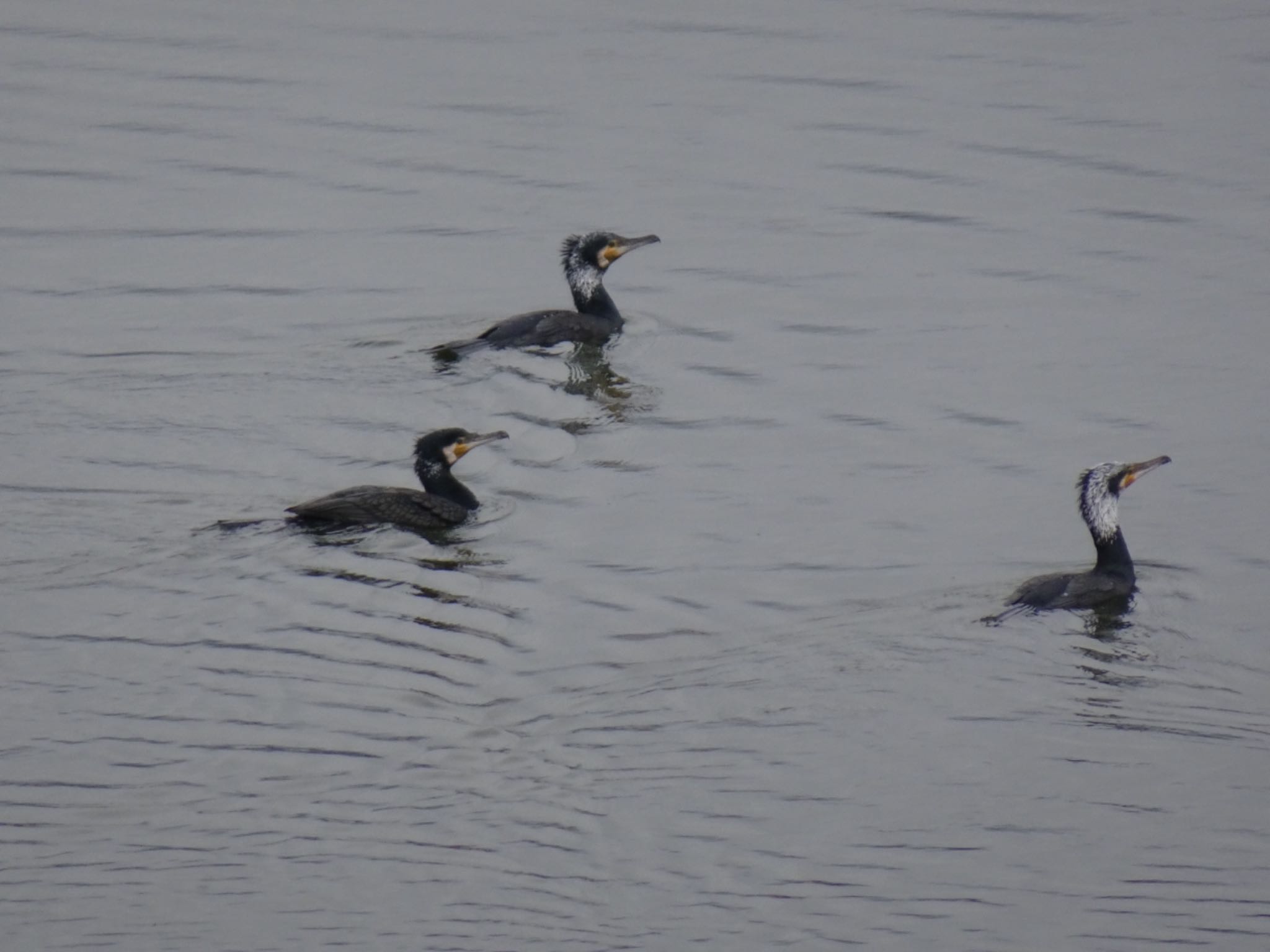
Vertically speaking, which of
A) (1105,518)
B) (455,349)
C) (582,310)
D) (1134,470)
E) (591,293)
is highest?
(591,293)

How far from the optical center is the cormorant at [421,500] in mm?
12391

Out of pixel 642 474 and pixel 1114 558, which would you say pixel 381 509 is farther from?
pixel 1114 558

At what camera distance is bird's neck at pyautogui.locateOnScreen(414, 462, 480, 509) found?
1316 cm

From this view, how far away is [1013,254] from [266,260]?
7060mm

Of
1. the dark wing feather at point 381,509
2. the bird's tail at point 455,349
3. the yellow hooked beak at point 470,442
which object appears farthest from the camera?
the bird's tail at point 455,349

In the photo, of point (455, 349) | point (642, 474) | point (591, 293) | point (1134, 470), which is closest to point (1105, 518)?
point (1134, 470)

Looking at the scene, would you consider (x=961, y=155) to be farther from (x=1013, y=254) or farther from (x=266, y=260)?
(x=266, y=260)

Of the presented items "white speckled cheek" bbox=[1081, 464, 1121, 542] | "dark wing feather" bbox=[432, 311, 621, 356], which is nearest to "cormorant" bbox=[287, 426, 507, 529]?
"dark wing feather" bbox=[432, 311, 621, 356]

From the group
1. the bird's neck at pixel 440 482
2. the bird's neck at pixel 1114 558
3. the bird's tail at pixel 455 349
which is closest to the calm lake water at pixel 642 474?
the bird's tail at pixel 455 349

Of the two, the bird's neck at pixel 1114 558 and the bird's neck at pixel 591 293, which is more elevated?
the bird's neck at pixel 591 293

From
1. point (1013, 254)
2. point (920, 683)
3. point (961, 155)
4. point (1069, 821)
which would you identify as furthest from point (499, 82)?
point (1069, 821)

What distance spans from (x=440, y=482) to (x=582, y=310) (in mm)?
4840

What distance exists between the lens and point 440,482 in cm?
1316

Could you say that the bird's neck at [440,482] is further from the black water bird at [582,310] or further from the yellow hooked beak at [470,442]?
the black water bird at [582,310]
